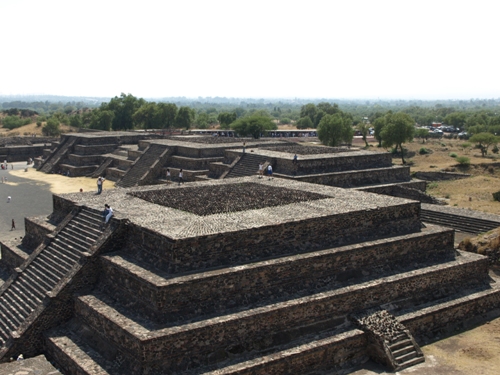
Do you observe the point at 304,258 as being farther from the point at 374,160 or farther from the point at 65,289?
the point at 374,160

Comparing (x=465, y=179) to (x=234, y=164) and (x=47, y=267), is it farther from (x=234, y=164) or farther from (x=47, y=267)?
(x=47, y=267)

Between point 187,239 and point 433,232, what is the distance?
645 centimetres

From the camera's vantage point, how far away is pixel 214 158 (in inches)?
1038

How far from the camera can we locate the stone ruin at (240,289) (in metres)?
9.55

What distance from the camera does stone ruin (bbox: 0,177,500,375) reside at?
376 inches

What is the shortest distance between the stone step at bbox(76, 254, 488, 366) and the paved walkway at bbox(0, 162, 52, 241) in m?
10.7

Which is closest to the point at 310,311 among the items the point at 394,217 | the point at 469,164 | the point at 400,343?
the point at 400,343

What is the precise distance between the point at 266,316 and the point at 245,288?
682 millimetres

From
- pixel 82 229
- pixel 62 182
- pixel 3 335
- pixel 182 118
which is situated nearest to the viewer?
pixel 3 335

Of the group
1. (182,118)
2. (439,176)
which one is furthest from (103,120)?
(439,176)

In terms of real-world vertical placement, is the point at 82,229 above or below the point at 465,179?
above


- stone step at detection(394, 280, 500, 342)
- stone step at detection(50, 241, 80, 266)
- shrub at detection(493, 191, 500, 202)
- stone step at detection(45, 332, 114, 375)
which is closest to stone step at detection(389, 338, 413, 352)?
stone step at detection(394, 280, 500, 342)

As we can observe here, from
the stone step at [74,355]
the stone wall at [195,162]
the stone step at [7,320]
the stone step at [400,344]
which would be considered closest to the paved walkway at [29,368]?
the stone step at [74,355]

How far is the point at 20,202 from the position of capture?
2573 cm
